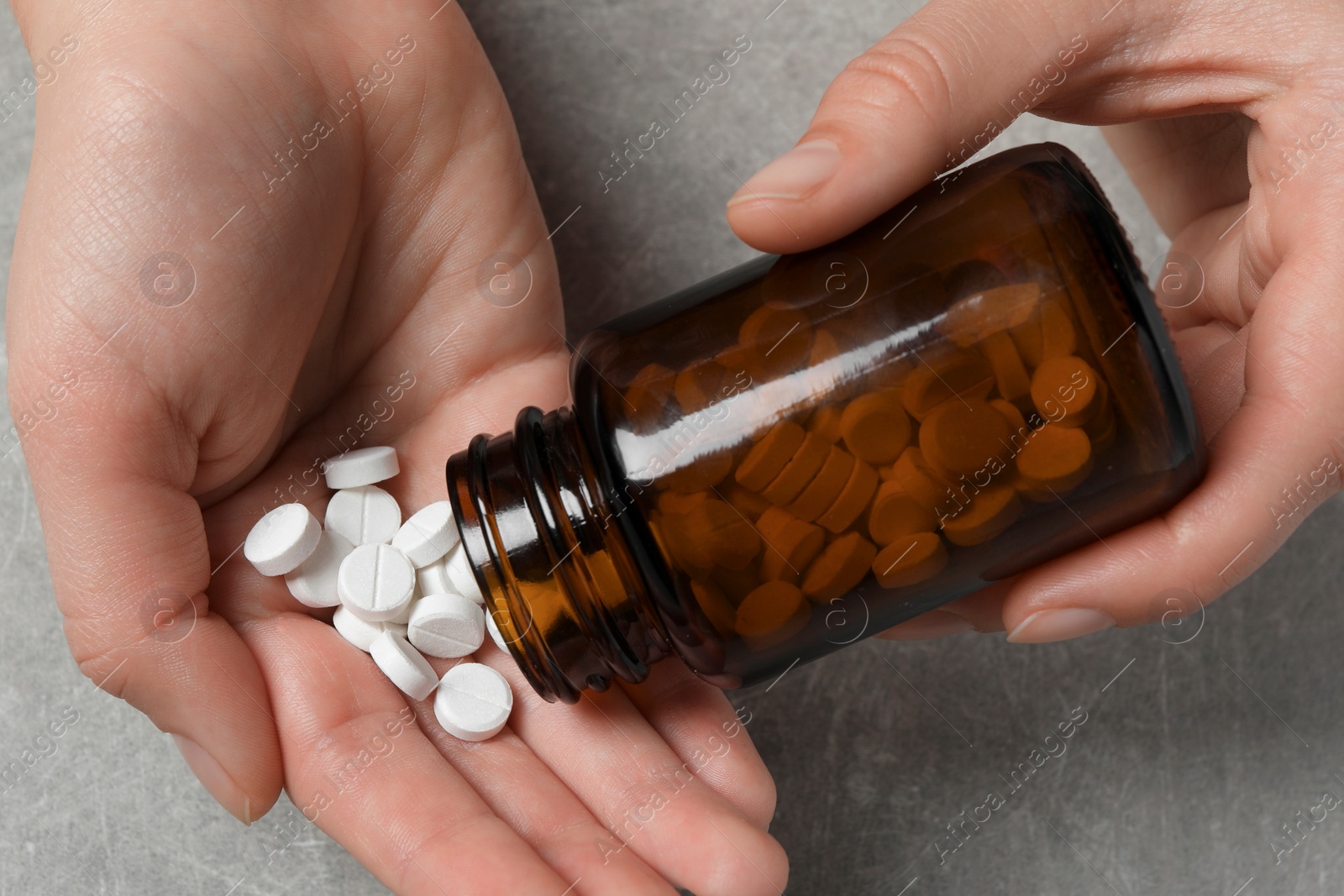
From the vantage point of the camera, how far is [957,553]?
78 cm

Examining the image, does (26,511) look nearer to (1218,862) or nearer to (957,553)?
(957,553)

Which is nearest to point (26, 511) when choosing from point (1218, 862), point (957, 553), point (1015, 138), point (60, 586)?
point (60, 586)

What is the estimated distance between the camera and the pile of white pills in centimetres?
92

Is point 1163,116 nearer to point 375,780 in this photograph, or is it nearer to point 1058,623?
point 1058,623

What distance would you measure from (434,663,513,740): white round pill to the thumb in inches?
18.0

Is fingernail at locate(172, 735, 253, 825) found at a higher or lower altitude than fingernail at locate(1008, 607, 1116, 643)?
higher

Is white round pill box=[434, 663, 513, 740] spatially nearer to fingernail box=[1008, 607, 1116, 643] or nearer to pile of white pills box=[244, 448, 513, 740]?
pile of white pills box=[244, 448, 513, 740]

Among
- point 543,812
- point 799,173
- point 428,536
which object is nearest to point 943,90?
point 799,173

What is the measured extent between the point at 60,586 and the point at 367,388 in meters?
0.36

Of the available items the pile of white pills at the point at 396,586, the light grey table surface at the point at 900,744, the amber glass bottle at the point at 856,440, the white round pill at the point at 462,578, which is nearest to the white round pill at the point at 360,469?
the pile of white pills at the point at 396,586

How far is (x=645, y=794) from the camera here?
0.91 meters

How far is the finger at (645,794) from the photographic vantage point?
33.1 inches

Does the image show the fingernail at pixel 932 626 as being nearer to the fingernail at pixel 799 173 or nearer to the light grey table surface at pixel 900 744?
the light grey table surface at pixel 900 744

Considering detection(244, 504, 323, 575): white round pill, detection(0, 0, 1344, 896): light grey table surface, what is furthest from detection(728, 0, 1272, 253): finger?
detection(0, 0, 1344, 896): light grey table surface
